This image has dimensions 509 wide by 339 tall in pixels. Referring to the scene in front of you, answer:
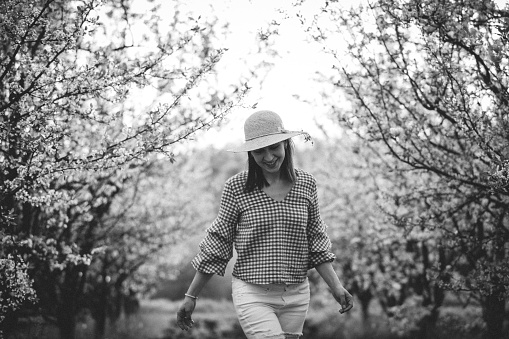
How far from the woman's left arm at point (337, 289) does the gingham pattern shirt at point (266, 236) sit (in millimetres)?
56

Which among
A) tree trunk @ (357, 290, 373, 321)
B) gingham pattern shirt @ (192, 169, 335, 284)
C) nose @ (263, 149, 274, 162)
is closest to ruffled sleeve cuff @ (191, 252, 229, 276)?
gingham pattern shirt @ (192, 169, 335, 284)

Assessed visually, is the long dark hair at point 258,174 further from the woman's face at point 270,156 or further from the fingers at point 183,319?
the fingers at point 183,319

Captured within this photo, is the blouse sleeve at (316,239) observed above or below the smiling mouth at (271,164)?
below

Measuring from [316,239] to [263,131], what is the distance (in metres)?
0.76

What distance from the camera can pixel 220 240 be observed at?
3283 mm

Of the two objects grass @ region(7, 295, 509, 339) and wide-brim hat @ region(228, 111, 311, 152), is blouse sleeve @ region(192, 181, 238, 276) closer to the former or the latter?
wide-brim hat @ region(228, 111, 311, 152)

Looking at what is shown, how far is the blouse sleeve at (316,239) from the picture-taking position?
3.34m

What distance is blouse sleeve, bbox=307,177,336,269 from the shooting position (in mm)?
3344

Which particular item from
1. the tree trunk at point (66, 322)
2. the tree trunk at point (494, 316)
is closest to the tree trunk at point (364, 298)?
the tree trunk at point (494, 316)

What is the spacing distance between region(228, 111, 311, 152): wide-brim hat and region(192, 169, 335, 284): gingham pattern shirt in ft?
0.79

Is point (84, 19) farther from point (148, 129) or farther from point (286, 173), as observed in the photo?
point (286, 173)

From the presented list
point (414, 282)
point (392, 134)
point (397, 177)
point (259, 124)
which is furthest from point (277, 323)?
point (414, 282)

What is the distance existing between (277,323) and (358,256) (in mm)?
8553

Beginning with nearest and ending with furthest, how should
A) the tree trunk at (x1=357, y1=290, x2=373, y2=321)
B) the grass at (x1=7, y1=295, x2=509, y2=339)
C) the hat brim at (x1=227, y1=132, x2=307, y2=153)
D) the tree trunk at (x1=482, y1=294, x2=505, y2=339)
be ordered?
the hat brim at (x1=227, y1=132, x2=307, y2=153), the tree trunk at (x1=482, y1=294, x2=505, y2=339), the grass at (x1=7, y1=295, x2=509, y2=339), the tree trunk at (x1=357, y1=290, x2=373, y2=321)
